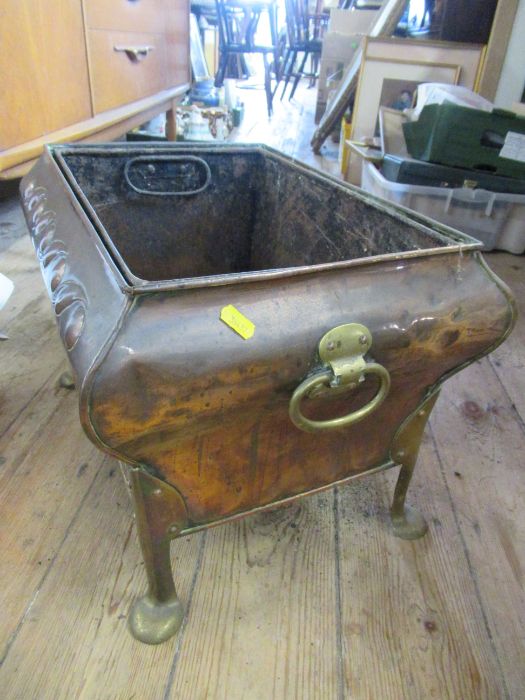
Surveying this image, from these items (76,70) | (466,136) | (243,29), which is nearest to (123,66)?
(76,70)

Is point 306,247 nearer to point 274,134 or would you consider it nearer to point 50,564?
point 50,564

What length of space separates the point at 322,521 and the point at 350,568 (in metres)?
0.09

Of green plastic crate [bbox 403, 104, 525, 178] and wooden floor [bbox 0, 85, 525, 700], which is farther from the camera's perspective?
green plastic crate [bbox 403, 104, 525, 178]

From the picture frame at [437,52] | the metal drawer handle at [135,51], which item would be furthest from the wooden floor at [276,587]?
the picture frame at [437,52]

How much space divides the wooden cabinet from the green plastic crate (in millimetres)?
1055

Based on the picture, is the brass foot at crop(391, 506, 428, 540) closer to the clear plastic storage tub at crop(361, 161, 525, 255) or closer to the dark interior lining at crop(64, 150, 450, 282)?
the dark interior lining at crop(64, 150, 450, 282)

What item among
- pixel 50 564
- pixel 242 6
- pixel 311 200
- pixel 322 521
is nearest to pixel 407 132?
pixel 311 200

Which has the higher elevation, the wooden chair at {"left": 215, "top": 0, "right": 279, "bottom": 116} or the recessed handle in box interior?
the wooden chair at {"left": 215, "top": 0, "right": 279, "bottom": 116}

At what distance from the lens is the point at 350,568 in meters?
0.78

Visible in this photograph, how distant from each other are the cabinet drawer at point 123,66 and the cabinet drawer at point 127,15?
24 mm

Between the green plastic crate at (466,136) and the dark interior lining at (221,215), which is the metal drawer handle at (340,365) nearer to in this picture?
the dark interior lining at (221,215)

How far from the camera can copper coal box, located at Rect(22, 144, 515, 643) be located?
1.43 ft

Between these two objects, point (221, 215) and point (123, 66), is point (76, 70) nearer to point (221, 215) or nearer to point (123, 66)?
point (123, 66)

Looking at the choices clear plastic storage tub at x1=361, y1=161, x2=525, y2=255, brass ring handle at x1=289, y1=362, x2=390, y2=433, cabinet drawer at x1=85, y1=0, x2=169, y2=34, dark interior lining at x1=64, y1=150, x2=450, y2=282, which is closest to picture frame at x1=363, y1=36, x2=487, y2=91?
clear plastic storage tub at x1=361, y1=161, x2=525, y2=255
